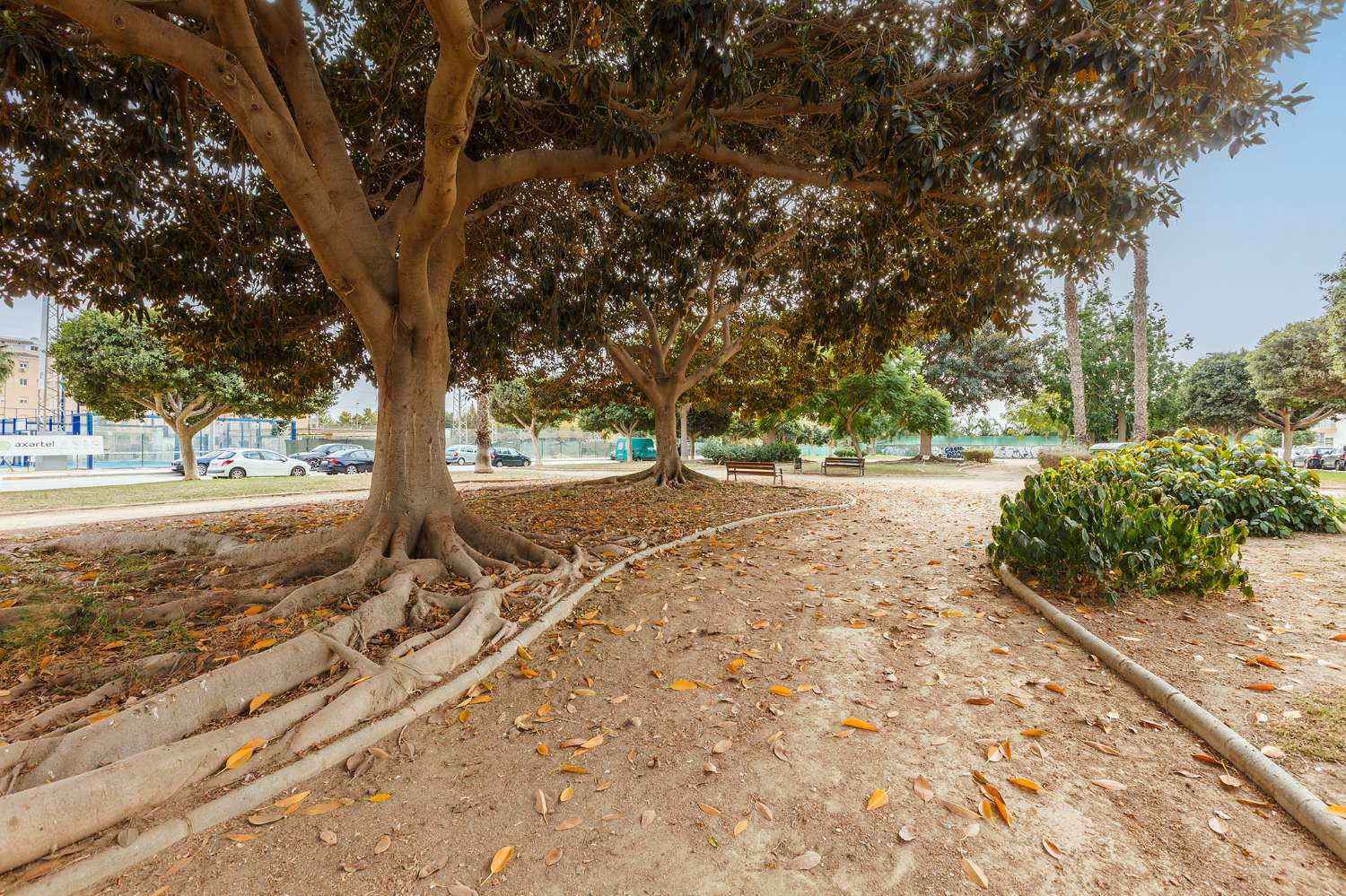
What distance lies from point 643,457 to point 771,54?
41212 mm

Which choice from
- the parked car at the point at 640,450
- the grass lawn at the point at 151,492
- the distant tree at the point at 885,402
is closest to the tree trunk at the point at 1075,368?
the distant tree at the point at 885,402

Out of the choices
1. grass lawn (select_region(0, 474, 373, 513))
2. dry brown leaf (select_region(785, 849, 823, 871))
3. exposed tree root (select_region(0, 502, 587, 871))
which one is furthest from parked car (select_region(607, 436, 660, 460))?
dry brown leaf (select_region(785, 849, 823, 871))

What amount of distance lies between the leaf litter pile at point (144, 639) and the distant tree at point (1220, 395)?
40174 millimetres

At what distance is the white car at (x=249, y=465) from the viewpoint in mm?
24297

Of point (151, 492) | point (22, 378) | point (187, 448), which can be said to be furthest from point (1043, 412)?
point (22, 378)

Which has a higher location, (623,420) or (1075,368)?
(1075,368)

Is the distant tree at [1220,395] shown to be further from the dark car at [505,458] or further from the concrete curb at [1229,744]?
the dark car at [505,458]

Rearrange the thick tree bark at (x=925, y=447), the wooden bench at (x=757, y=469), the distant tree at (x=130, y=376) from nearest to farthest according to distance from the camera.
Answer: the wooden bench at (x=757, y=469) → the distant tree at (x=130, y=376) → the thick tree bark at (x=925, y=447)

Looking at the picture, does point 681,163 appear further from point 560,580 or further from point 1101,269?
point 560,580

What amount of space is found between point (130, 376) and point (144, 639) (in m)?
20.1

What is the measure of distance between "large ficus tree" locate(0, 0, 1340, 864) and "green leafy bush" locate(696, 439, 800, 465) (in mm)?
21072

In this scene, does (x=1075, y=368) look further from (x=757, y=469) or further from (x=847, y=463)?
(x=757, y=469)

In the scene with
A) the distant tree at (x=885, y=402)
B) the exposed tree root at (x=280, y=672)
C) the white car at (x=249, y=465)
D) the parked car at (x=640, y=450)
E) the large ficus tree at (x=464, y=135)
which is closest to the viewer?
the exposed tree root at (x=280, y=672)

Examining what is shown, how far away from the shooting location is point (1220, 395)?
3225cm
